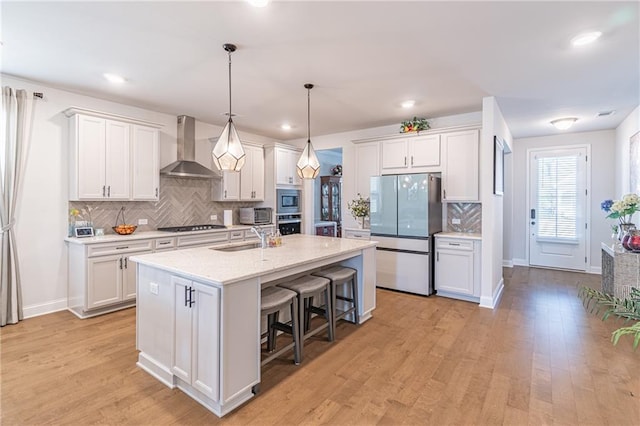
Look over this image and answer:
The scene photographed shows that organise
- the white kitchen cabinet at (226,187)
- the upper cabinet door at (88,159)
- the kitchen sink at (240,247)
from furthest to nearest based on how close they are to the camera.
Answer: the white kitchen cabinet at (226,187) < the upper cabinet door at (88,159) < the kitchen sink at (240,247)

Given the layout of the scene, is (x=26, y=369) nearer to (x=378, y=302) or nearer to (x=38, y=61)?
(x=38, y=61)

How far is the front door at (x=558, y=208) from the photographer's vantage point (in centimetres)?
588

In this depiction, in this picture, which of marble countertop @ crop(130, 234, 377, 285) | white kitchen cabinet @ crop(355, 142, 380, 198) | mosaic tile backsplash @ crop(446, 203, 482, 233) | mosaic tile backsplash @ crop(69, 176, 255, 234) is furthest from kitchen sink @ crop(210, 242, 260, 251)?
mosaic tile backsplash @ crop(446, 203, 482, 233)

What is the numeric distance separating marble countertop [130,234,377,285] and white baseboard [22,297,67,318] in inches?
84.7

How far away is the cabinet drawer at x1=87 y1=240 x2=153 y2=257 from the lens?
3.59 metres

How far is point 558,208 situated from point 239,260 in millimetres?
6279

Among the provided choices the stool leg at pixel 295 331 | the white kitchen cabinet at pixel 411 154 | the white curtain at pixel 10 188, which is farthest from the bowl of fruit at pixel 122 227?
the white kitchen cabinet at pixel 411 154

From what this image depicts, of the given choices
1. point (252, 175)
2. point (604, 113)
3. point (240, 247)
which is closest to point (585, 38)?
point (604, 113)

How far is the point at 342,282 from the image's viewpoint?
3.21 m

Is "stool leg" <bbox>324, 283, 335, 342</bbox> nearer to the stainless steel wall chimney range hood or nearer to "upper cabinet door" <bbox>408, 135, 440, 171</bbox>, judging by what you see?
"upper cabinet door" <bbox>408, 135, 440, 171</bbox>

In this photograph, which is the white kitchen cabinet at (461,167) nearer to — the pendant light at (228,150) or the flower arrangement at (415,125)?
the flower arrangement at (415,125)

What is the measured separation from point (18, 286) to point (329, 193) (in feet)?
20.1

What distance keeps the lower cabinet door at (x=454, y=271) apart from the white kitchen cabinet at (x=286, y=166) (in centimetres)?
301

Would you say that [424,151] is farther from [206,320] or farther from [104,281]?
[104,281]
